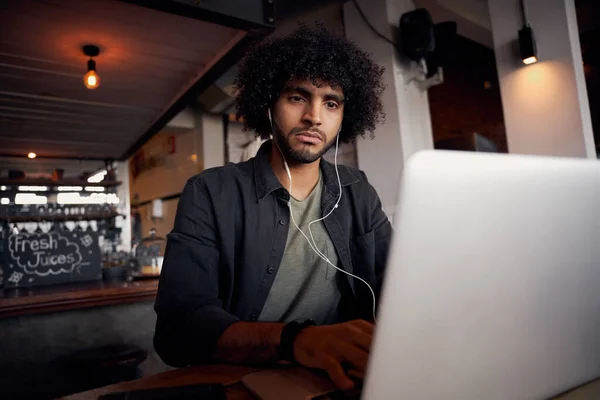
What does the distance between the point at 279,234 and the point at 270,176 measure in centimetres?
20

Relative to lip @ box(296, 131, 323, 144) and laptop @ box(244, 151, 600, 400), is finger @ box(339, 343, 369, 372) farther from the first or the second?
lip @ box(296, 131, 323, 144)

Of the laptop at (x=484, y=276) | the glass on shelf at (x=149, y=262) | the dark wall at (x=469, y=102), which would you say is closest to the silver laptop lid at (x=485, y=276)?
the laptop at (x=484, y=276)

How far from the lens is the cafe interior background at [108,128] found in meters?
1.75

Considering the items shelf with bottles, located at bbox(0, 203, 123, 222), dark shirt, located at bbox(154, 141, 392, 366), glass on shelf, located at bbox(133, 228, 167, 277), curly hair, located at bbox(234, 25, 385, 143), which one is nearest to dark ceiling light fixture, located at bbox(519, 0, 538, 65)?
curly hair, located at bbox(234, 25, 385, 143)

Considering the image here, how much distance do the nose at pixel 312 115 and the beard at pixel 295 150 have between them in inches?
1.3

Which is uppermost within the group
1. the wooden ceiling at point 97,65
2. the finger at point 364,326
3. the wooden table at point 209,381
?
the wooden ceiling at point 97,65

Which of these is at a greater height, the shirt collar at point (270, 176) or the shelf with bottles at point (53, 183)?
the shelf with bottles at point (53, 183)

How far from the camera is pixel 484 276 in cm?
39

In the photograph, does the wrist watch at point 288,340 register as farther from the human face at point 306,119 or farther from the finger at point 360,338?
the human face at point 306,119

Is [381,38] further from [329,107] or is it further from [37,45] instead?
[37,45]

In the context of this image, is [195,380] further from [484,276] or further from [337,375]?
[484,276]

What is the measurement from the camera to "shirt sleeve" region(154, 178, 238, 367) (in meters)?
0.84

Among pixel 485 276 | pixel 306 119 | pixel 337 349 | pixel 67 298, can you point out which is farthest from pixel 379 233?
pixel 67 298

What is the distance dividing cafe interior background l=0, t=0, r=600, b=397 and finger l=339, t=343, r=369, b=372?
1424 millimetres
